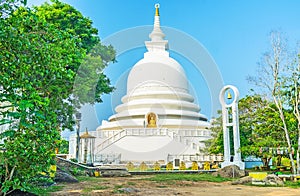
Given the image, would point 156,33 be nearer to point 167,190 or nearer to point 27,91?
point 167,190

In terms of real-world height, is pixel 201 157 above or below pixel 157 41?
below

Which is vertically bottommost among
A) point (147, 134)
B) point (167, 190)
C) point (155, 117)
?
point (167, 190)

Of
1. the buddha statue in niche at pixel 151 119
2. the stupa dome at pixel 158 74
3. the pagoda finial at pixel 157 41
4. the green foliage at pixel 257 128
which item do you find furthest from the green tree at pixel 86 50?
the pagoda finial at pixel 157 41

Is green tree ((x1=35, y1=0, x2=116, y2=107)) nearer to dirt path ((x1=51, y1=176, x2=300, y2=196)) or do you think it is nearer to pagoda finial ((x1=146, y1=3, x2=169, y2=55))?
dirt path ((x1=51, y1=176, x2=300, y2=196))

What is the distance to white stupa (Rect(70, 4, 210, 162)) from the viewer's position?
23.0 meters

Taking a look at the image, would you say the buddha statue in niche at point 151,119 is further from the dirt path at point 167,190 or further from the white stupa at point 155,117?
the dirt path at point 167,190

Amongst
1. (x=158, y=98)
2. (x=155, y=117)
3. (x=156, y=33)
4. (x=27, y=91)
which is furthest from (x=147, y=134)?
(x=27, y=91)

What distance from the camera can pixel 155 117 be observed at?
27.9 m

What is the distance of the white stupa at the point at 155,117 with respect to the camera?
23.0m

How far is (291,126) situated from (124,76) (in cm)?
2127

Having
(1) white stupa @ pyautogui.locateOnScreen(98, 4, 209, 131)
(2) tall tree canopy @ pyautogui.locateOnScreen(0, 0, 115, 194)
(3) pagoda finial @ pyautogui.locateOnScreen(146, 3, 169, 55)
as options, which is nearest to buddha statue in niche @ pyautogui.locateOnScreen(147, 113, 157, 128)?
(1) white stupa @ pyautogui.locateOnScreen(98, 4, 209, 131)

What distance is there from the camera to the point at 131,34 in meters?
25.7

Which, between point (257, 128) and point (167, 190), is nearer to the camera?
point (167, 190)

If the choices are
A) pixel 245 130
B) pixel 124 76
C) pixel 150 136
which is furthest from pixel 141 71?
pixel 245 130
